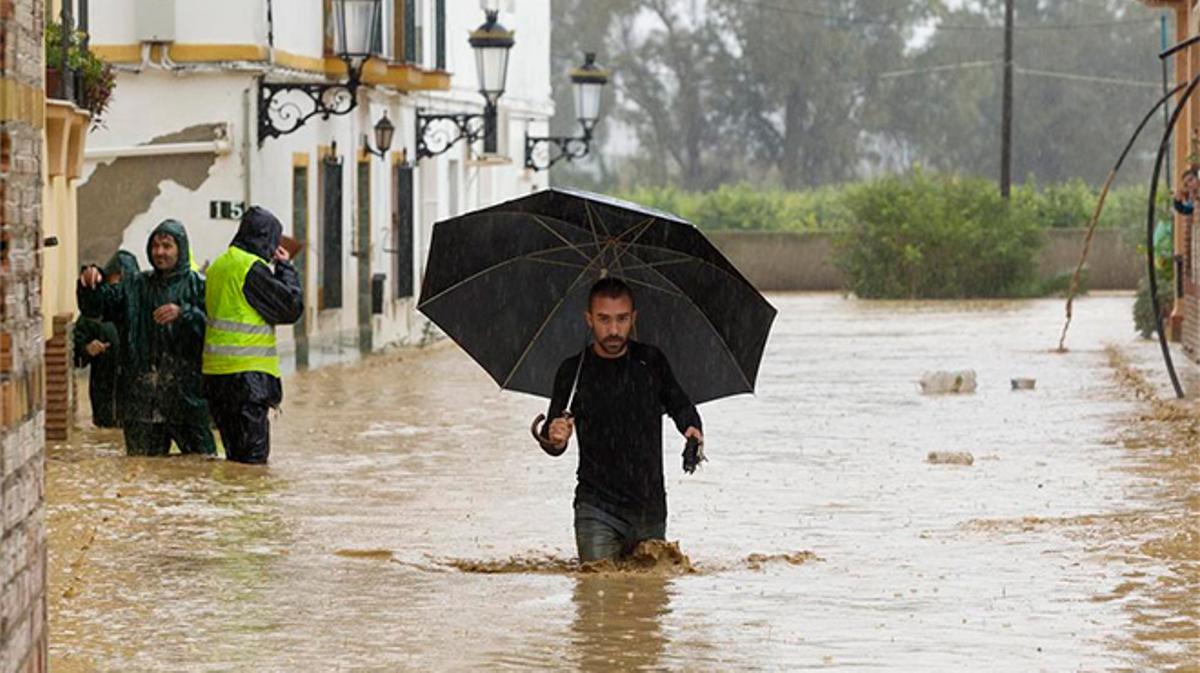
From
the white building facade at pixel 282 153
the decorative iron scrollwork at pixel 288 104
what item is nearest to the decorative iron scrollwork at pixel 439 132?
the white building facade at pixel 282 153

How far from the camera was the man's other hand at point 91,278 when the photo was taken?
18.5 m

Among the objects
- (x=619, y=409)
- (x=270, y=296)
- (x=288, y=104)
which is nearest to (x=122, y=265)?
(x=270, y=296)

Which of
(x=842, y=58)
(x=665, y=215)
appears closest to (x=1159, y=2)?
(x=665, y=215)

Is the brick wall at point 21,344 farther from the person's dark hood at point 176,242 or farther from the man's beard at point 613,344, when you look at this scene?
the person's dark hood at point 176,242

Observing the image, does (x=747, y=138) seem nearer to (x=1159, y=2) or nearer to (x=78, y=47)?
(x=1159, y=2)

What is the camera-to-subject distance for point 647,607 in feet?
36.4

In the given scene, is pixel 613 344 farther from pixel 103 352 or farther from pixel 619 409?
pixel 103 352

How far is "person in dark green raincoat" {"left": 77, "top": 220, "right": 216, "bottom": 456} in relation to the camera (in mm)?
17703

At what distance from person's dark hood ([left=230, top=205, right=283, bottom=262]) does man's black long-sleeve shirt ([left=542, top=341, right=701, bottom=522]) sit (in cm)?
607

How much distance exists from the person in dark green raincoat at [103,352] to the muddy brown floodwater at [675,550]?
1.32 ft

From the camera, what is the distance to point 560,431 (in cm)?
1119

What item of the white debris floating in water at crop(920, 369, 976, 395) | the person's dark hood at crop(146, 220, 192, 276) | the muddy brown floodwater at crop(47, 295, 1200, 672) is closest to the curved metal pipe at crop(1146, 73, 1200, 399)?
the muddy brown floodwater at crop(47, 295, 1200, 672)

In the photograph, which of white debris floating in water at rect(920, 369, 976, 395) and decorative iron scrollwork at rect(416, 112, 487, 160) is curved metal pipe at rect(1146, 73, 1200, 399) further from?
decorative iron scrollwork at rect(416, 112, 487, 160)

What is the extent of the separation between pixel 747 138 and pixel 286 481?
234 feet
